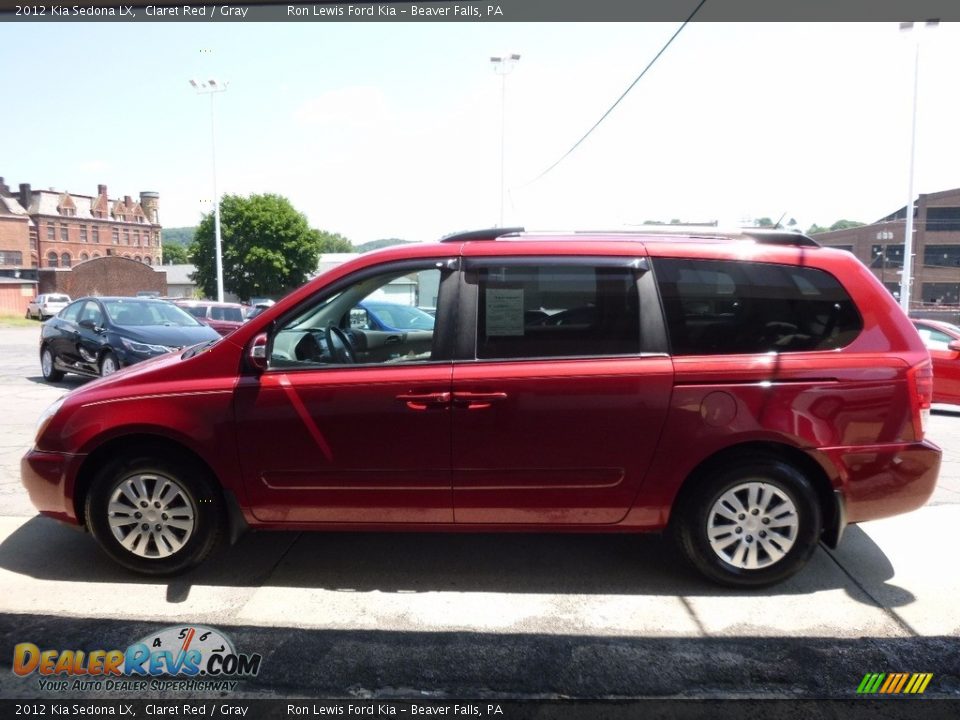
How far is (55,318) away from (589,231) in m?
A: 11.1

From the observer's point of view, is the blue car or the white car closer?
the blue car

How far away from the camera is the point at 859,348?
3.62 m

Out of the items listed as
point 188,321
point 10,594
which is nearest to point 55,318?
point 188,321

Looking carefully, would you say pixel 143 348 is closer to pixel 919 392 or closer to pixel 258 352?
pixel 258 352

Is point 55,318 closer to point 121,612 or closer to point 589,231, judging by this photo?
point 121,612

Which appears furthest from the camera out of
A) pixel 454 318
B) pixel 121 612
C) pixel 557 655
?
pixel 454 318

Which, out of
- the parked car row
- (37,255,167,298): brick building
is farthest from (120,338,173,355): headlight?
(37,255,167,298): brick building

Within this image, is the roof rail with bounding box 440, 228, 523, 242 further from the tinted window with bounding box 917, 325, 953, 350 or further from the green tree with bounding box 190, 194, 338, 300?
the green tree with bounding box 190, 194, 338, 300

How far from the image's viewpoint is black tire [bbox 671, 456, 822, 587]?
3584 mm

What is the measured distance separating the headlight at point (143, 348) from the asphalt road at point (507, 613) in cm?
542

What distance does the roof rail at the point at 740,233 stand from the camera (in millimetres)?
3886

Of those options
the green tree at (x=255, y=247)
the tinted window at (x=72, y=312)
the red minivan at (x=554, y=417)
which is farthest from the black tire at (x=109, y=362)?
the green tree at (x=255, y=247)

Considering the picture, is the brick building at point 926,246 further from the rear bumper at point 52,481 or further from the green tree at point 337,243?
the green tree at point 337,243

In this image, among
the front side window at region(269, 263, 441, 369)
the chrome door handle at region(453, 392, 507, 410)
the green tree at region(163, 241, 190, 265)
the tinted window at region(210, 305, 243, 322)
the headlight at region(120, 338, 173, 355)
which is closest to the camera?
the chrome door handle at region(453, 392, 507, 410)
